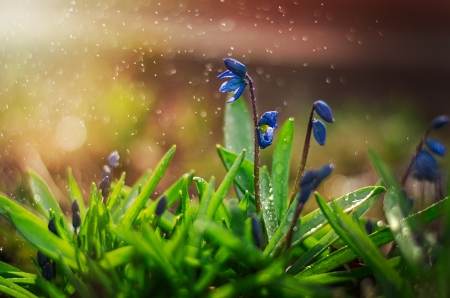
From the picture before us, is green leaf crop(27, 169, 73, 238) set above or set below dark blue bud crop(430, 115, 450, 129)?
below

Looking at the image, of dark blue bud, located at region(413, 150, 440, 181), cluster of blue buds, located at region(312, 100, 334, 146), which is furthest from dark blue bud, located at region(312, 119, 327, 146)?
dark blue bud, located at region(413, 150, 440, 181)

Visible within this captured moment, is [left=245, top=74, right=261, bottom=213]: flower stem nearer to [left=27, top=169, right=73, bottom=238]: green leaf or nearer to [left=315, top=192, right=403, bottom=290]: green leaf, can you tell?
[left=315, top=192, right=403, bottom=290]: green leaf

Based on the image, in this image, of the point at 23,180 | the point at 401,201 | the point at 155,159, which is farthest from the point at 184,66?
the point at 401,201

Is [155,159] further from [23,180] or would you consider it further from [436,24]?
[436,24]

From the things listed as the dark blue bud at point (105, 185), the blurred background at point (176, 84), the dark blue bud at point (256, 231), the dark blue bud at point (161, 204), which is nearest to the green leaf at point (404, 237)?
the dark blue bud at point (256, 231)

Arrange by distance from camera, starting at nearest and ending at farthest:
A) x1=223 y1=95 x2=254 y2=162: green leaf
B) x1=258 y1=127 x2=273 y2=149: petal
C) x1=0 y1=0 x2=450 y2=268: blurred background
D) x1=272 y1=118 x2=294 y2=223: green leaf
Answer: x1=258 y1=127 x2=273 y2=149: petal → x1=272 y1=118 x2=294 y2=223: green leaf → x1=223 y1=95 x2=254 y2=162: green leaf → x1=0 y1=0 x2=450 y2=268: blurred background

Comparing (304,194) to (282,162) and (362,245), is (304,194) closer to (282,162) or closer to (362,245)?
(362,245)

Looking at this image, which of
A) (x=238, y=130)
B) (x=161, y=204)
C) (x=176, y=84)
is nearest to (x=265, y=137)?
(x=161, y=204)
